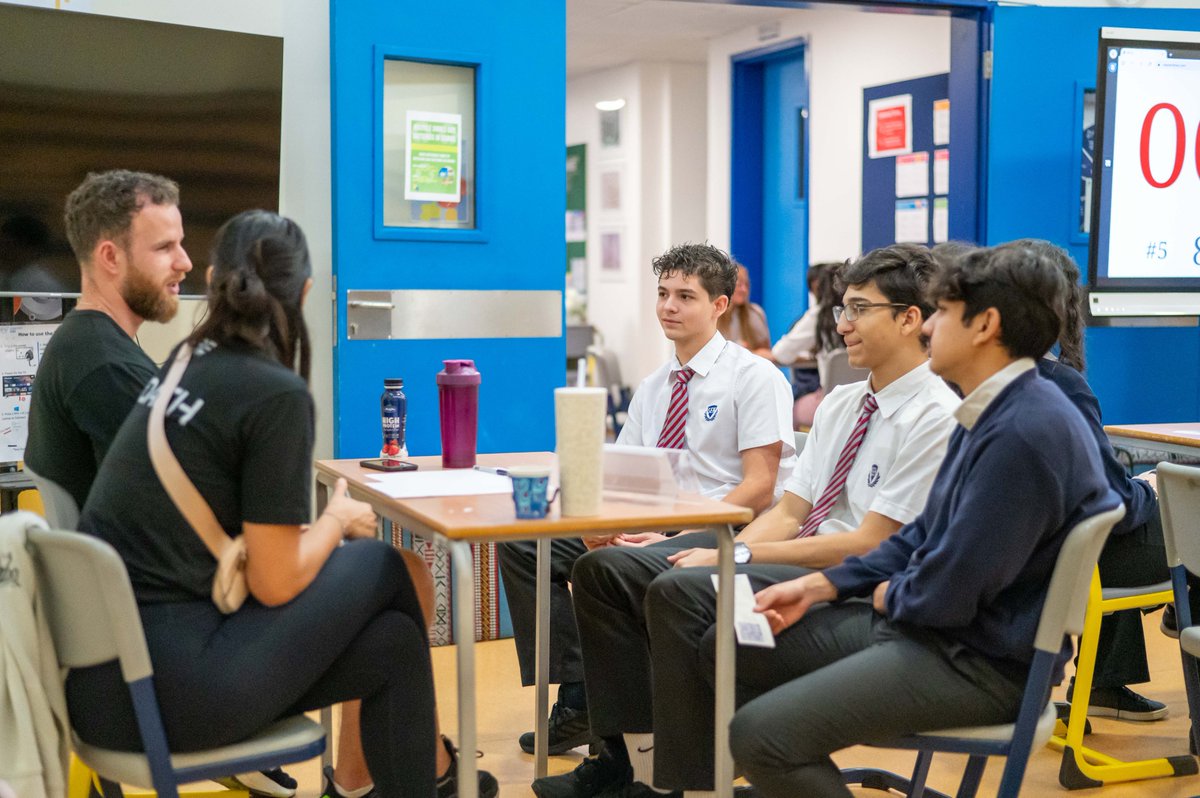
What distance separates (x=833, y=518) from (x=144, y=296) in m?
1.46

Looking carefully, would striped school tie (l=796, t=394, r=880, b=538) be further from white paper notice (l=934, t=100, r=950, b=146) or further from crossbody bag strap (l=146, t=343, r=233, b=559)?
white paper notice (l=934, t=100, r=950, b=146)

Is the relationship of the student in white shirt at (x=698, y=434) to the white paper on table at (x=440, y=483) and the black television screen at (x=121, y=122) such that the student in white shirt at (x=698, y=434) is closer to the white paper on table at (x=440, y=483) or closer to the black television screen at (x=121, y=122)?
the white paper on table at (x=440, y=483)

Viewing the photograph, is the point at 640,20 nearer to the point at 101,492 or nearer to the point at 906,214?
the point at 906,214

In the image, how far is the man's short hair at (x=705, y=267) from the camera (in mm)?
3188

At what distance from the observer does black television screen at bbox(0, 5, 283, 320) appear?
3365 mm

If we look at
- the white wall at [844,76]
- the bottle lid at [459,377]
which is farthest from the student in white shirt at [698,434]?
the white wall at [844,76]

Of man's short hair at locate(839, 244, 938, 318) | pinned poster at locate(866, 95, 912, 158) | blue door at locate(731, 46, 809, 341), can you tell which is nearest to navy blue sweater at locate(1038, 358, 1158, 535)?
man's short hair at locate(839, 244, 938, 318)

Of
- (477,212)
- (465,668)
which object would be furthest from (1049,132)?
(465,668)

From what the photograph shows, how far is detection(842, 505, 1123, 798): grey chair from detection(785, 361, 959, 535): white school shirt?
38 centimetres

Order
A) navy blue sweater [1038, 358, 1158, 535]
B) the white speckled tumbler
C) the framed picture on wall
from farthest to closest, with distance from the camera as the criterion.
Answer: the framed picture on wall, navy blue sweater [1038, 358, 1158, 535], the white speckled tumbler

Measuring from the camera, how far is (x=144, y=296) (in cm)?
249

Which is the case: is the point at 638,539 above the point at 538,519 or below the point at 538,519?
below

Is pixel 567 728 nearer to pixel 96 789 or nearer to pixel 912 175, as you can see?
pixel 96 789

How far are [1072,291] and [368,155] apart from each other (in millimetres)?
2283
